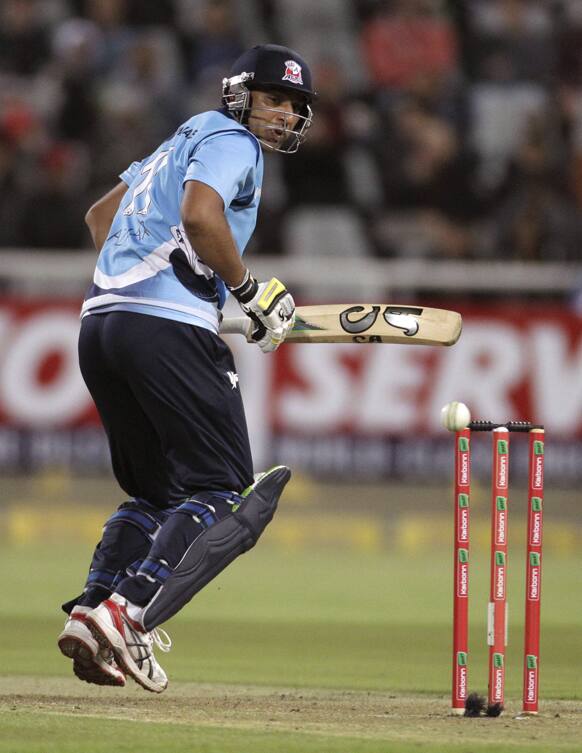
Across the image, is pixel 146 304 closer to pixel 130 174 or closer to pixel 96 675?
pixel 130 174

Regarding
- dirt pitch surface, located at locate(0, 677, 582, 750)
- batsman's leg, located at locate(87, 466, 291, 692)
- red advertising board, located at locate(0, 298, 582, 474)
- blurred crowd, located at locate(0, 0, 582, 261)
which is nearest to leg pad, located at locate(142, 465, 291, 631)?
batsman's leg, located at locate(87, 466, 291, 692)

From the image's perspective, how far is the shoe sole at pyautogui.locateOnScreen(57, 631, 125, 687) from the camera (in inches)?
159

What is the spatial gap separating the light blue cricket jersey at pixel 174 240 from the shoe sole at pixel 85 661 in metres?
0.89

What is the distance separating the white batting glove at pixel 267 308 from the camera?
4.14m

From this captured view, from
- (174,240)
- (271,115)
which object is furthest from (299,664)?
(271,115)

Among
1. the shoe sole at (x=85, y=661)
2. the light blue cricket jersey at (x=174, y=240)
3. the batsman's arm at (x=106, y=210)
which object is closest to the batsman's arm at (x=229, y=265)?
the light blue cricket jersey at (x=174, y=240)

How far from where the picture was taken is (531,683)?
3994 mm

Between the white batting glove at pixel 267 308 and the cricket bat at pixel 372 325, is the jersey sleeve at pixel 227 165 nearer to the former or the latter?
the white batting glove at pixel 267 308

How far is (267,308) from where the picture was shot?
416cm

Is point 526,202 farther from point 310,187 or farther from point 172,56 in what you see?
point 172,56

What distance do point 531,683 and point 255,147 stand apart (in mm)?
1594


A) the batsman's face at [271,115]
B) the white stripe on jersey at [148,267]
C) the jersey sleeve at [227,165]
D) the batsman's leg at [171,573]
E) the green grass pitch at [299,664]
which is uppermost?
the batsman's face at [271,115]

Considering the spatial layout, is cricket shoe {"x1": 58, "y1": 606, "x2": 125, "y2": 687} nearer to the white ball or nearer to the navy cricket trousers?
the navy cricket trousers

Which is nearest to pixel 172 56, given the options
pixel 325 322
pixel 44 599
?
pixel 44 599
